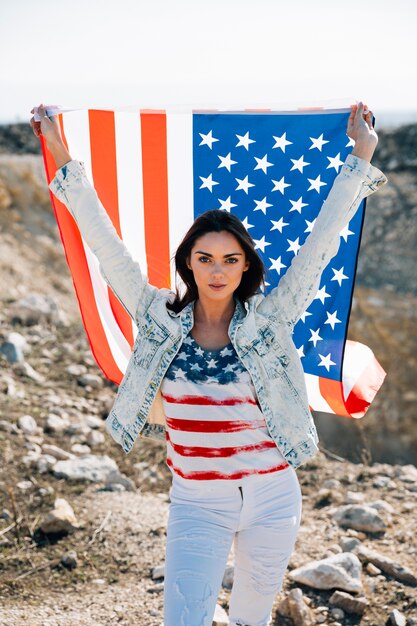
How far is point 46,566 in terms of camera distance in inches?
143

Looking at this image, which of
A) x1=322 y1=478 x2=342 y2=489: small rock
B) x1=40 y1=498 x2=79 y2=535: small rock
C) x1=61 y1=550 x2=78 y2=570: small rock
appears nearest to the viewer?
x1=61 y1=550 x2=78 y2=570: small rock

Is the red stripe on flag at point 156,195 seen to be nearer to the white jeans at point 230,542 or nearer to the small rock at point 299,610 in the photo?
the white jeans at point 230,542

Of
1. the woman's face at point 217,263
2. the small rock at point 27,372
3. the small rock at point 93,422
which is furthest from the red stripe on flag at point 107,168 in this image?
the small rock at point 27,372

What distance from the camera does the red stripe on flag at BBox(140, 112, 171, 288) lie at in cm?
350

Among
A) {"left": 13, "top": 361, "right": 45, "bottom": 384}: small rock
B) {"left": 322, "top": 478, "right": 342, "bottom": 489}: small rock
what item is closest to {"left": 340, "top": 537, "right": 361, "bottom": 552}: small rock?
{"left": 322, "top": 478, "right": 342, "bottom": 489}: small rock

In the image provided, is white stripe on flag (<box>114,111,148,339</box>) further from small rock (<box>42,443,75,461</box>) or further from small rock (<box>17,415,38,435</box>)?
small rock (<box>17,415,38,435</box>)

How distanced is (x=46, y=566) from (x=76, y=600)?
342mm

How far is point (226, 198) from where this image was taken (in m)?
3.47

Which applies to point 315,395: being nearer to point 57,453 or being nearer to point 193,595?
point 193,595

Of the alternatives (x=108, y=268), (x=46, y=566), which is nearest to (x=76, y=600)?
(x=46, y=566)

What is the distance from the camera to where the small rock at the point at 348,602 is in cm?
326

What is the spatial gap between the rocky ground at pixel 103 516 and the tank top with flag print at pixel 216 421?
1159 millimetres

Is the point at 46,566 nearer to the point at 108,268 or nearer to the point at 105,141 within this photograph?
the point at 108,268

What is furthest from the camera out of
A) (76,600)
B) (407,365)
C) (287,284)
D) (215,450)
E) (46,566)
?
(407,365)
